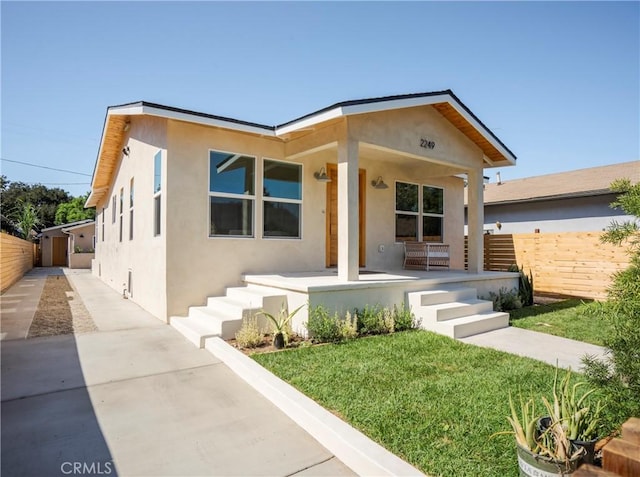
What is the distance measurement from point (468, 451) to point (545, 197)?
15.9 m

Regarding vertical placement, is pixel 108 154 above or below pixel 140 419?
above

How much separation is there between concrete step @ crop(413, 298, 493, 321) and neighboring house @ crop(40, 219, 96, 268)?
26.5 metres

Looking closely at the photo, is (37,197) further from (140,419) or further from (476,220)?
(140,419)

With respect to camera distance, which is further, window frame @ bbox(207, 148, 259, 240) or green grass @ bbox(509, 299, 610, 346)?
window frame @ bbox(207, 148, 259, 240)

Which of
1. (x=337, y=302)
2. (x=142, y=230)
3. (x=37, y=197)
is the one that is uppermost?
(x=37, y=197)

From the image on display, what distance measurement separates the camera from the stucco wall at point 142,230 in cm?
730

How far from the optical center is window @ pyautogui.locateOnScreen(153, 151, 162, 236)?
7551 millimetres

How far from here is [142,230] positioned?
887cm

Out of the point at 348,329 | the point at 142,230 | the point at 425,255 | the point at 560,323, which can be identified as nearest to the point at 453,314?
the point at 348,329

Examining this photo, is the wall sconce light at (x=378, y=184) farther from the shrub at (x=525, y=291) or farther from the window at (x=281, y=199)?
the shrub at (x=525, y=291)

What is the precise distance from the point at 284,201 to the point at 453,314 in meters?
4.33

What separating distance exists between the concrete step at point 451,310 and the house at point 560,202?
957 cm

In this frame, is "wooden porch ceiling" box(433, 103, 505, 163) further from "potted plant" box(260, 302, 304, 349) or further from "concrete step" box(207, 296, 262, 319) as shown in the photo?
"concrete step" box(207, 296, 262, 319)

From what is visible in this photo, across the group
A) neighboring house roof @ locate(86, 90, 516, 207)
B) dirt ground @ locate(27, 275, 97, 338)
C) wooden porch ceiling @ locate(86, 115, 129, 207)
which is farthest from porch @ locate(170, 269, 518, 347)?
wooden porch ceiling @ locate(86, 115, 129, 207)
